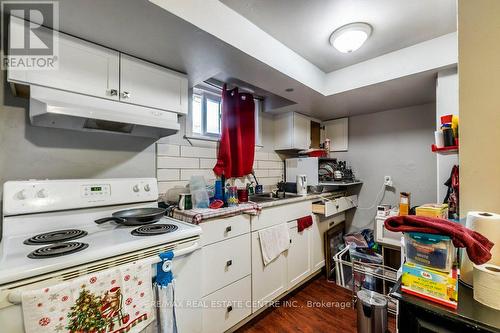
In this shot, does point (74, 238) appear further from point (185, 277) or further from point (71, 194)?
point (185, 277)

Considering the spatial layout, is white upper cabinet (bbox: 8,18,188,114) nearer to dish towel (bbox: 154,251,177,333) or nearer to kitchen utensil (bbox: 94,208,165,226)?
kitchen utensil (bbox: 94,208,165,226)

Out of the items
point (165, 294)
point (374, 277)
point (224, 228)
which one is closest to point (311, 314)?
point (374, 277)

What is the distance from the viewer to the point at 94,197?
4.42 ft

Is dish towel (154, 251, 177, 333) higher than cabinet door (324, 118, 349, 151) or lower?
lower

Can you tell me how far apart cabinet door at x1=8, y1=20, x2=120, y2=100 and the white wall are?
9.49 feet

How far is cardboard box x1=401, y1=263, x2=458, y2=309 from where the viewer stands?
71cm

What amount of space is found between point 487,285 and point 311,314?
153cm

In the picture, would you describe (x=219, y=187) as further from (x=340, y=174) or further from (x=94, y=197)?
(x=340, y=174)

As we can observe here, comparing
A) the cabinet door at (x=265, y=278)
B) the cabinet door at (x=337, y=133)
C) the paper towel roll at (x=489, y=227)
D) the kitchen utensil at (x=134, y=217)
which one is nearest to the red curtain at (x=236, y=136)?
the cabinet door at (x=265, y=278)

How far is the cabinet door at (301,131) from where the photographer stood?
8.95 ft

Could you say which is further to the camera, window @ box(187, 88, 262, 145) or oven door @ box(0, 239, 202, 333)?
window @ box(187, 88, 262, 145)

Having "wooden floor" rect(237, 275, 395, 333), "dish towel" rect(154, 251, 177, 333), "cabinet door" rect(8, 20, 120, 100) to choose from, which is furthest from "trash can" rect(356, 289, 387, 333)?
"cabinet door" rect(8, 20, 120, 100)

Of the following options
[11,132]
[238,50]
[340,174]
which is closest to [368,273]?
[340,174]

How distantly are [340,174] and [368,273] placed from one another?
117cm
